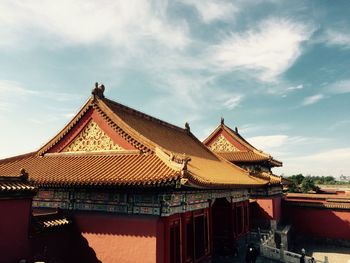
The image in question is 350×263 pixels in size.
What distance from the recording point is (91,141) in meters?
14.0

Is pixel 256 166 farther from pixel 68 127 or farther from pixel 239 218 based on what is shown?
pixel 68 127

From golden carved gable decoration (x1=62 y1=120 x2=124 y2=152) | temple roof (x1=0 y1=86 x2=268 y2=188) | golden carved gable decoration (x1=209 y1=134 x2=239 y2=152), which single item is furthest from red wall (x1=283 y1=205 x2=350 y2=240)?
golden carved gable decoration (x1=62 y1=120 x2=124 y2=152)

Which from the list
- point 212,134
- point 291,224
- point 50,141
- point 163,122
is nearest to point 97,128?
point 50,141

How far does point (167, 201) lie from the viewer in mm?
10734

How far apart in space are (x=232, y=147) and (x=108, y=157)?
17.0 m

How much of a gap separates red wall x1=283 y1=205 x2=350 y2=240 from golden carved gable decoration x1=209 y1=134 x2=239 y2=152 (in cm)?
708

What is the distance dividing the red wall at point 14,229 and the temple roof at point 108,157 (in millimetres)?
1618

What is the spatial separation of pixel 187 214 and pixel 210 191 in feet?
8.25

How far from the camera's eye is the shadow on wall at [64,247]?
10836 mm

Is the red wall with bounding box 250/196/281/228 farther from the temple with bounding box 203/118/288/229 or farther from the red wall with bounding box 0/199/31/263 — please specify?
the red wall with bounding box 0/199/31/263

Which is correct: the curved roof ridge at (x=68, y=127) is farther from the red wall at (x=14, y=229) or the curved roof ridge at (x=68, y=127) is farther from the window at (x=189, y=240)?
the window at (x=189, y=240)

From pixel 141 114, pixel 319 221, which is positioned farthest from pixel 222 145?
pixel 141 114

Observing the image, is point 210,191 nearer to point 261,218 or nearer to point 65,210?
point 65,210

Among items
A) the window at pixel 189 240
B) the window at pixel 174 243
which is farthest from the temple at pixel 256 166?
the window at pixel 174 243
